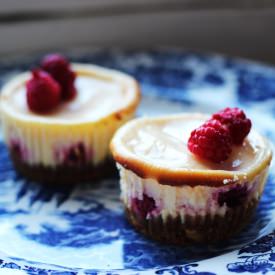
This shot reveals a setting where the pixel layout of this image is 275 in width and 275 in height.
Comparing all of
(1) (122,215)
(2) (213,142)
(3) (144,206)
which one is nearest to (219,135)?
(2) (213,142)

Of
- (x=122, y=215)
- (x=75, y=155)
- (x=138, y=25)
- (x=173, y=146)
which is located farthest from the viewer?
(x=138, y=25)

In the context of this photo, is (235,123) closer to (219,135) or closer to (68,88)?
(219,135)

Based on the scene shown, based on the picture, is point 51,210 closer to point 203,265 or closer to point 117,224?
point 117,224

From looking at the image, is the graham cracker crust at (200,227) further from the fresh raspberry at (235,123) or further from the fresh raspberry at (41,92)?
the fresh raspberry at (41,92)

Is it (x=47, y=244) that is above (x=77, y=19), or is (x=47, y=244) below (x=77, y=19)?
below

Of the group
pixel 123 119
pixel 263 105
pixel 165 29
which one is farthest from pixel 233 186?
pixel 165 29

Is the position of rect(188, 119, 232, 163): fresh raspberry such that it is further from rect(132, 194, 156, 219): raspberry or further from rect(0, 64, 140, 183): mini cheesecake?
rect(0, 64, 140, 183): mini cheesecake

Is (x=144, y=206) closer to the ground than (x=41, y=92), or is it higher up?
closer to the ground
